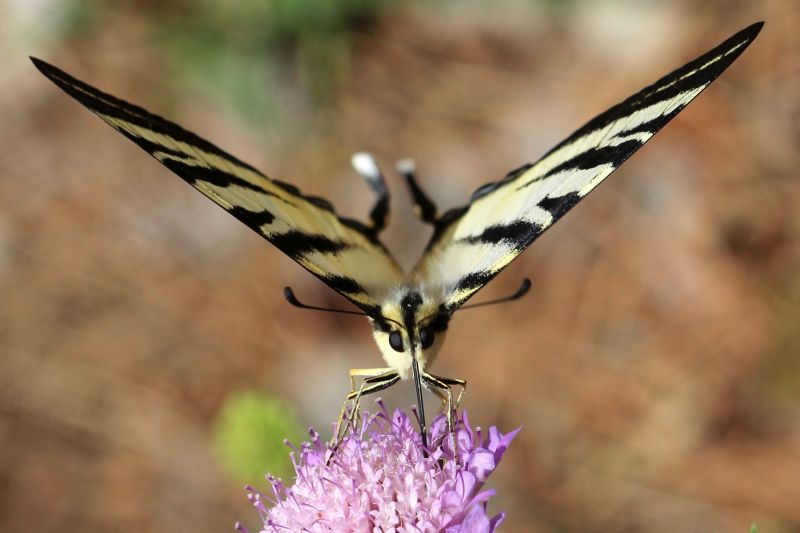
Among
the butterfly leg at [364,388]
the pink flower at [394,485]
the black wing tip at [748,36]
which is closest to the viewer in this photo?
the black wing tip at [748,36]

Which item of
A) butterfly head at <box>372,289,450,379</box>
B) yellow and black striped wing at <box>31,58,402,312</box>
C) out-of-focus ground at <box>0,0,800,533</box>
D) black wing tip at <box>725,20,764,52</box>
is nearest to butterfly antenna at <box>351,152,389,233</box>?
yellow and black striped wing at <box>31,58,402,312</box>

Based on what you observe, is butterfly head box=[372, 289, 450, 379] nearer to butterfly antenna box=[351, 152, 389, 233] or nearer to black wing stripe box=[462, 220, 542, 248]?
black wing stripe box=[462, 220, 542, 248]

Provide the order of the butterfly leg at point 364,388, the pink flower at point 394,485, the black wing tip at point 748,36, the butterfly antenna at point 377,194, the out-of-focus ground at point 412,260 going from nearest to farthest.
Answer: the black wing tip at point 748,36, the pink flower at point 394,485, the butterfly leg at point 364,388, the butterfly antenna at point 377,194, the out-of-focus ground at point 412,260

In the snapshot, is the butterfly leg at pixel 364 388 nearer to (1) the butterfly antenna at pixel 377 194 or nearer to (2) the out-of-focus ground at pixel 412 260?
(1) the butterfly antenna at pixel 377 194

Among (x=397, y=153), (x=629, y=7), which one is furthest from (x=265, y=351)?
(x=629, y=7)

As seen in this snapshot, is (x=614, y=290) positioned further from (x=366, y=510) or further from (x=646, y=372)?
(x=366, y=510)

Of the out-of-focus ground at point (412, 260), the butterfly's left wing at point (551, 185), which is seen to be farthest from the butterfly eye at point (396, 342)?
the out-of-focus ground at point (412, 260)
